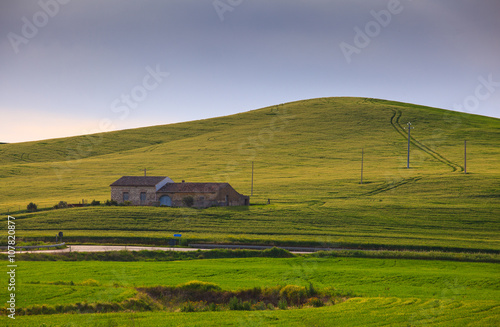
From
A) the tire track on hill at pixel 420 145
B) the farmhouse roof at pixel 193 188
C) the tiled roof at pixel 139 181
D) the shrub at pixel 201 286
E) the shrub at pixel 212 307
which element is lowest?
the shrub at pixel 212 307

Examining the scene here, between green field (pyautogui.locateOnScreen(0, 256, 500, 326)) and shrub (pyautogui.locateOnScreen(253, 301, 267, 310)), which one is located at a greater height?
green field (pyautogui.locateOnScreen(0, 256, 500, 326))

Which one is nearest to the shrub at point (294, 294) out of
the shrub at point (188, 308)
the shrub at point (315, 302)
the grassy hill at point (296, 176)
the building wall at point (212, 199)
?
the shrub at point (315, 302)

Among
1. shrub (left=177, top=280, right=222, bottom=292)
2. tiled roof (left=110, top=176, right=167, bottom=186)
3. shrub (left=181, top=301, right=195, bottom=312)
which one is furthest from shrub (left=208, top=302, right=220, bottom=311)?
tiled roof (left=110, top=176, right=167, bottom=186)

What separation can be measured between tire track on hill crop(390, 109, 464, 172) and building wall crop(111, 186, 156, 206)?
50.1m

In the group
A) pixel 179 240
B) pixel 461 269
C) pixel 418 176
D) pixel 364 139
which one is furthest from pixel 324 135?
pixel 461 269

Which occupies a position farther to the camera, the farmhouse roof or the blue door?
the blue door

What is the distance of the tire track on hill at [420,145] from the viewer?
82.9 meters

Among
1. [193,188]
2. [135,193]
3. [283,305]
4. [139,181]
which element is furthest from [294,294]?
[139,181]

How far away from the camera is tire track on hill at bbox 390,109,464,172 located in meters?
82.9

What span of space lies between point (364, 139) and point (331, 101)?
5631cm

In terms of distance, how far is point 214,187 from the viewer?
62656mm

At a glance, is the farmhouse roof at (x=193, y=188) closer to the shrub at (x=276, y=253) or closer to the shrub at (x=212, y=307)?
the shrub at (x=276, y=253)

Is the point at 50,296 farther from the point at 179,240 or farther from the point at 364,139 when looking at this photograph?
the point at 364,139

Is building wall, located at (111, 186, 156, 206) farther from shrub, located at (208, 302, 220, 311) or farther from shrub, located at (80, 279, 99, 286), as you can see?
shrub, located at (208, 302, 220, 311)
